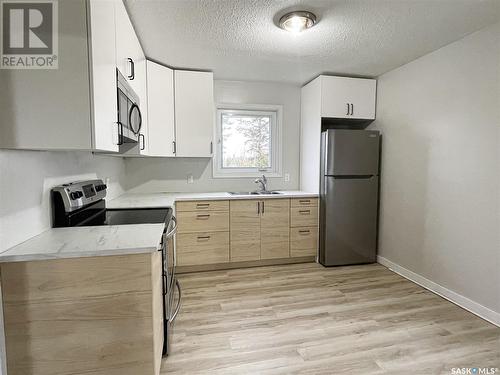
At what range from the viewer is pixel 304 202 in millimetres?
3162

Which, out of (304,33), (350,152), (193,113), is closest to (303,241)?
(350,152)

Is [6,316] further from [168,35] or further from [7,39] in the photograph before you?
[168,35]

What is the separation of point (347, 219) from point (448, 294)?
3.69 ft

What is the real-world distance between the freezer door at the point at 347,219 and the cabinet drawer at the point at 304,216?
107mm

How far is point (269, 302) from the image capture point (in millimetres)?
2303

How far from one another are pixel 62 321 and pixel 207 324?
3.63ft

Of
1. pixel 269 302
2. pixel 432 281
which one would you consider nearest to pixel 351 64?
pixel 432 281

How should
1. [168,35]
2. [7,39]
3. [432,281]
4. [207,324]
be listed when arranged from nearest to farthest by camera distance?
[7,39]
[207,324]
[168,35]
[432,281]

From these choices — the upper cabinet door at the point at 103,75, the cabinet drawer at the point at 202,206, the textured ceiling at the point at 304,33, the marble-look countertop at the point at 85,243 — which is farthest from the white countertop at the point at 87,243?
the textured ceiling at the point at 304,33

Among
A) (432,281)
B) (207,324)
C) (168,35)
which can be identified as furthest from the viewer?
(432,281)

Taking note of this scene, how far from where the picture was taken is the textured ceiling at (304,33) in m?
1.77

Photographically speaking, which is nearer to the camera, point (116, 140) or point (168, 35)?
point (116, 140)

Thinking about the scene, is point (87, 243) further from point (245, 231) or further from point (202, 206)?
point (245, 231)

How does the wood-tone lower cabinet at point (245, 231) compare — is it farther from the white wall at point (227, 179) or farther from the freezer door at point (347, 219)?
the white wall at point (227, 179)
